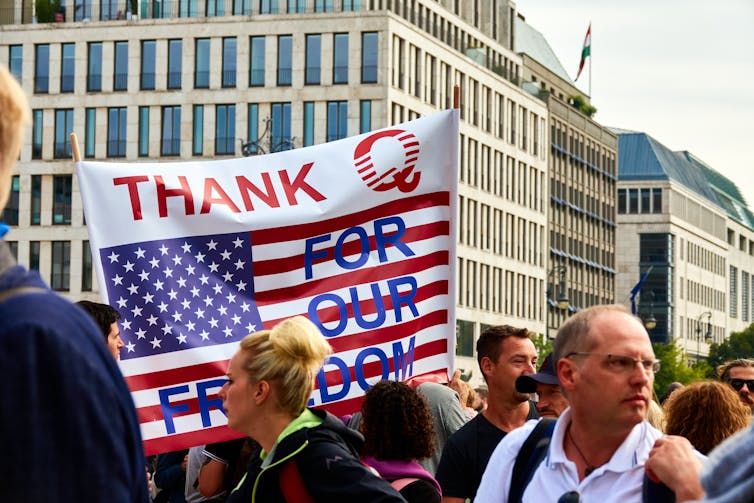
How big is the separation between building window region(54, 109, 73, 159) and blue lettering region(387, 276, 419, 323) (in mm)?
66283

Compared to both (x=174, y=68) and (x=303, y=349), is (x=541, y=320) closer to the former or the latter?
(x=174, y=68)

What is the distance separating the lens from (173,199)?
8.37 meters

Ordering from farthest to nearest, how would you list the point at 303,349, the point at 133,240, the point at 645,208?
the point at 645,208 → the point at 133,240 → the point at 303,349

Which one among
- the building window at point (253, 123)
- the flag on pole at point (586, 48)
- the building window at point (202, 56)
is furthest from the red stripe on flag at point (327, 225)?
the flag on pole at point (586, 48)

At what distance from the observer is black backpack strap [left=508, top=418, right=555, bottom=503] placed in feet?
14.9

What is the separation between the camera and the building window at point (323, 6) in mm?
73875

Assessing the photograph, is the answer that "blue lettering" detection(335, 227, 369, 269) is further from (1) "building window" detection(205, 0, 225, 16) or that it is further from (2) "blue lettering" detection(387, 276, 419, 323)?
(1) "building window" detection(205, 0, 225, 16)

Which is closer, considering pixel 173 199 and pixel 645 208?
pixel 173 199

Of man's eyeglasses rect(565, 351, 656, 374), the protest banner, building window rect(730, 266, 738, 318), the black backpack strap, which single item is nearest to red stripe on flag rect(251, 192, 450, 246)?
the protest banner

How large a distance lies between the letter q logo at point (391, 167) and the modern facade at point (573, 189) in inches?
3074

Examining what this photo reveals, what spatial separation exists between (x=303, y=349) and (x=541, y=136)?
3311 inches

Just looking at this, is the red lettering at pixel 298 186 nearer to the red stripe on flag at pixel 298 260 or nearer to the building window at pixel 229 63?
the red stripe on flag at pixel 298 260

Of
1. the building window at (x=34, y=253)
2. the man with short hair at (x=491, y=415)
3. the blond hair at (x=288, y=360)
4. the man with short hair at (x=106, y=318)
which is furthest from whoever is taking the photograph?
the building window at (x=34, y=253)

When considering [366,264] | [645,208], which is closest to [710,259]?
[645,208]
